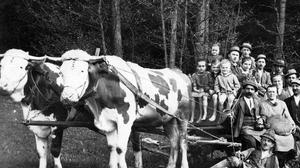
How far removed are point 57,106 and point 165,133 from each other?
7.74ft

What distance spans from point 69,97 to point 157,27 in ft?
49.3

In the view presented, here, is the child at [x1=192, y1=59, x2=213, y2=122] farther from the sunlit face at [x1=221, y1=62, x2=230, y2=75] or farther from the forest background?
the forest background

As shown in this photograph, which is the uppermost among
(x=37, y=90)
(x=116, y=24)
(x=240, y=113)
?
(x=116, y=24)

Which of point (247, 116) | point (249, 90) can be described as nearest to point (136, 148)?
point (247, 116)

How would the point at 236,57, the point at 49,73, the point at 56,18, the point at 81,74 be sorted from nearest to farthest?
the point at 81,74
the point at 49,73
the point at 236,57
the point at 56,18

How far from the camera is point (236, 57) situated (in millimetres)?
11961

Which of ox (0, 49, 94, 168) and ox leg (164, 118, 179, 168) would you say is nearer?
ox (0, 49, 94, 168)

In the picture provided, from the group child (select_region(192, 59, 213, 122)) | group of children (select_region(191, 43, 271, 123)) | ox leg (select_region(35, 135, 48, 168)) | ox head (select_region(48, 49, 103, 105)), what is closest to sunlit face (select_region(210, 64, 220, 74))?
group of children (select_region(191, 43, 271, 123))

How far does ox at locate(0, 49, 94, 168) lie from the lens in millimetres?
8844

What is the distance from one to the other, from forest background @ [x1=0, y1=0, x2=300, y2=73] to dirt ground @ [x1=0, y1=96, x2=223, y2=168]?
432cm

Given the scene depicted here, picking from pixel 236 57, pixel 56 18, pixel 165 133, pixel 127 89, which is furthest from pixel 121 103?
pixel 56 18

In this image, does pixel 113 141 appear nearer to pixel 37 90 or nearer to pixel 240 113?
pixel 37 90

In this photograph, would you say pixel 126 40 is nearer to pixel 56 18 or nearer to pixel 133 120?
pixel 56 18

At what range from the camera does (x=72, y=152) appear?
12453 mm
